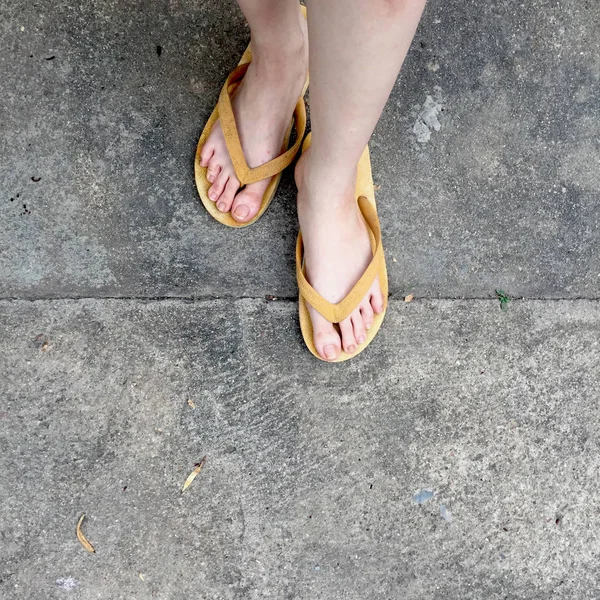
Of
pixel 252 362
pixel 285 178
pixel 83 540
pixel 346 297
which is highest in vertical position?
pixel 285 178

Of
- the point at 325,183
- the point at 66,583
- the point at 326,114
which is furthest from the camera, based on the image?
the point at 66,583

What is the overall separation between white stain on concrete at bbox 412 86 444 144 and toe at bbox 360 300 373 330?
51 cm

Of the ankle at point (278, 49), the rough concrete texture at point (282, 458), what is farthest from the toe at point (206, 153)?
the rough concrete texture at point (282, 458)

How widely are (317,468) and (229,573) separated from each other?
1.13 feet

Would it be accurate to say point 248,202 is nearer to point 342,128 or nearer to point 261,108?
point 261,108

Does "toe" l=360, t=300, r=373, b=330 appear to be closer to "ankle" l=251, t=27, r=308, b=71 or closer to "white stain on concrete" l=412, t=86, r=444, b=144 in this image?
"white stain on concrete" l=412, t=86, r=444, b=144

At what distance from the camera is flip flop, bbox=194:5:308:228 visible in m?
1.48

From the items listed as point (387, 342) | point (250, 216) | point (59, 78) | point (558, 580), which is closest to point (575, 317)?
point (387, 342)

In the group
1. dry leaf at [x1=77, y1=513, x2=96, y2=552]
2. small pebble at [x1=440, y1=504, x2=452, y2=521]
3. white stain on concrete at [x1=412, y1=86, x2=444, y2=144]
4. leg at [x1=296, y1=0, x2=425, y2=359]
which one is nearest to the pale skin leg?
leg at [x1=296, y1=0, x2=425, y2=359]

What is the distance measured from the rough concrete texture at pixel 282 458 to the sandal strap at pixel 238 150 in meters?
0.34

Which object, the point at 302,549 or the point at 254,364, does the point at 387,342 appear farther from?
the point at 302,549

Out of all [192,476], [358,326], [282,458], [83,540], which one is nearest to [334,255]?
[358,326]

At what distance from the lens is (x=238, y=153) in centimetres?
148

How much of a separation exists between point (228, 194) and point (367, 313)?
482 millimetres
